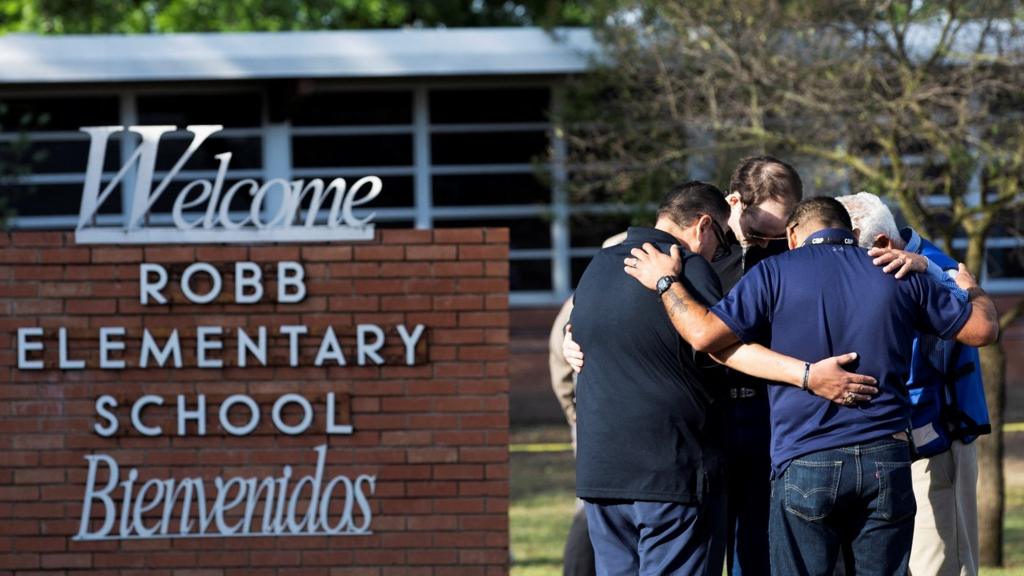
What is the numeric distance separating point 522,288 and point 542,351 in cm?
100

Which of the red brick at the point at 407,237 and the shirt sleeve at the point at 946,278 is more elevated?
the red brick at the point at 407,237

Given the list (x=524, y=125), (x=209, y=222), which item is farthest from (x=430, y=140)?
(x=209, y=222)

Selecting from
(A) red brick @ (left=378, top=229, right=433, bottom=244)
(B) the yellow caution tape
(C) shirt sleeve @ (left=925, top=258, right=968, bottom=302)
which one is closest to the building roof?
(B) the yellow caution tape

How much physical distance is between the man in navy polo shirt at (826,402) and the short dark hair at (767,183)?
566mm

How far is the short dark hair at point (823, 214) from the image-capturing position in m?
4.15

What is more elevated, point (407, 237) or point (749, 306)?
point (407, 237)

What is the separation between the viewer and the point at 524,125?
582 inches

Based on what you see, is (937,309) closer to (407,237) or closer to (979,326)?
(979,326)

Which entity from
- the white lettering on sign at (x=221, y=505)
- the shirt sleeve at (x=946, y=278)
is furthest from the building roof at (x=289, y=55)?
the shirt sleeve at (x=946, y=278)

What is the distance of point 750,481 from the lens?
457 centimetres

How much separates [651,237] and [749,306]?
433 mm

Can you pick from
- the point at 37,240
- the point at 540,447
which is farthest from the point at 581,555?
the point at 540,447

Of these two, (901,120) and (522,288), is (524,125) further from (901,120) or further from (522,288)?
(901,120)

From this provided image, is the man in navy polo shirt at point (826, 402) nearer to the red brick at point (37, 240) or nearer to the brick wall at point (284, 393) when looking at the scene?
the brick wall at point (284, 393)
